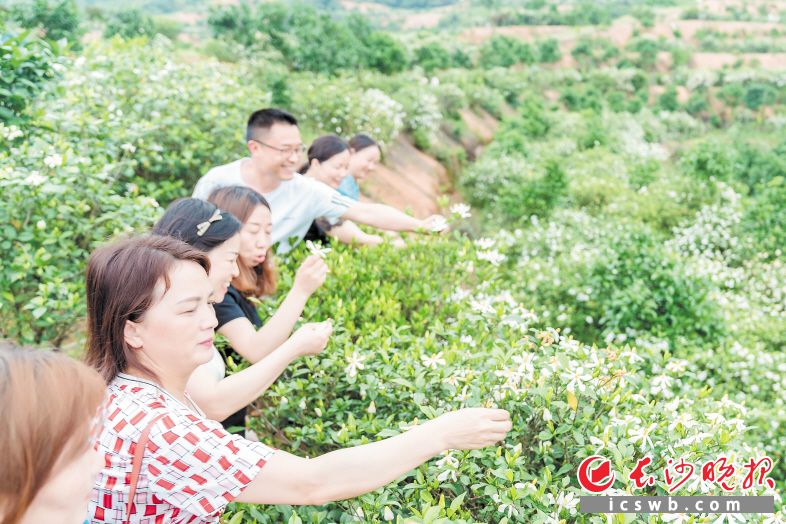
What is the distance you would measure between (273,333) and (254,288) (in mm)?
387

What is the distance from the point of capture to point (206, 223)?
211cm

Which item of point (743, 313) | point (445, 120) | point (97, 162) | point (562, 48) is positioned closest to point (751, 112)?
point (562, 48)

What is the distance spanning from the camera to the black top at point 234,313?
229 centimetres

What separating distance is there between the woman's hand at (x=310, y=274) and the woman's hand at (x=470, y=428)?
90 cm

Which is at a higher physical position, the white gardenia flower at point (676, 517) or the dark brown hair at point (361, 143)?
the dark brown hair at point (361, 143)

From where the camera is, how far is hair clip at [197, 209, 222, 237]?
2.09 m

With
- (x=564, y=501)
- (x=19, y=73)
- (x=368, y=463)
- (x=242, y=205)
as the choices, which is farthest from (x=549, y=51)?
(x=368, y=463)

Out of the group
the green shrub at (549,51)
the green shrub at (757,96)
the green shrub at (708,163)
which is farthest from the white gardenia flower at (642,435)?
the green shrub at (549,51)

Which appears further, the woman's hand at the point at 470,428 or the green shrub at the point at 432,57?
the green shrub at the point at 432,57

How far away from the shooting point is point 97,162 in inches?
142

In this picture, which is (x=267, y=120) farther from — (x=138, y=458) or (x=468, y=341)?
(x=138, y=458)

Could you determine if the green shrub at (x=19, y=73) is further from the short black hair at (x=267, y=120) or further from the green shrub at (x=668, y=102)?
the green shrub at (x=668, y=102)

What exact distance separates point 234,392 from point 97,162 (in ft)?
7.64

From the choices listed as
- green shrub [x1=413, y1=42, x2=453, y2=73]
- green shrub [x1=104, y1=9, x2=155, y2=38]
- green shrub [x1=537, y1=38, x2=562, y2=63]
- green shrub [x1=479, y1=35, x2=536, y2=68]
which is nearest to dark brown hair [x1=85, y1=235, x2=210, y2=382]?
green shrub [x1=104, y1=9, x2=155, y2=38]
